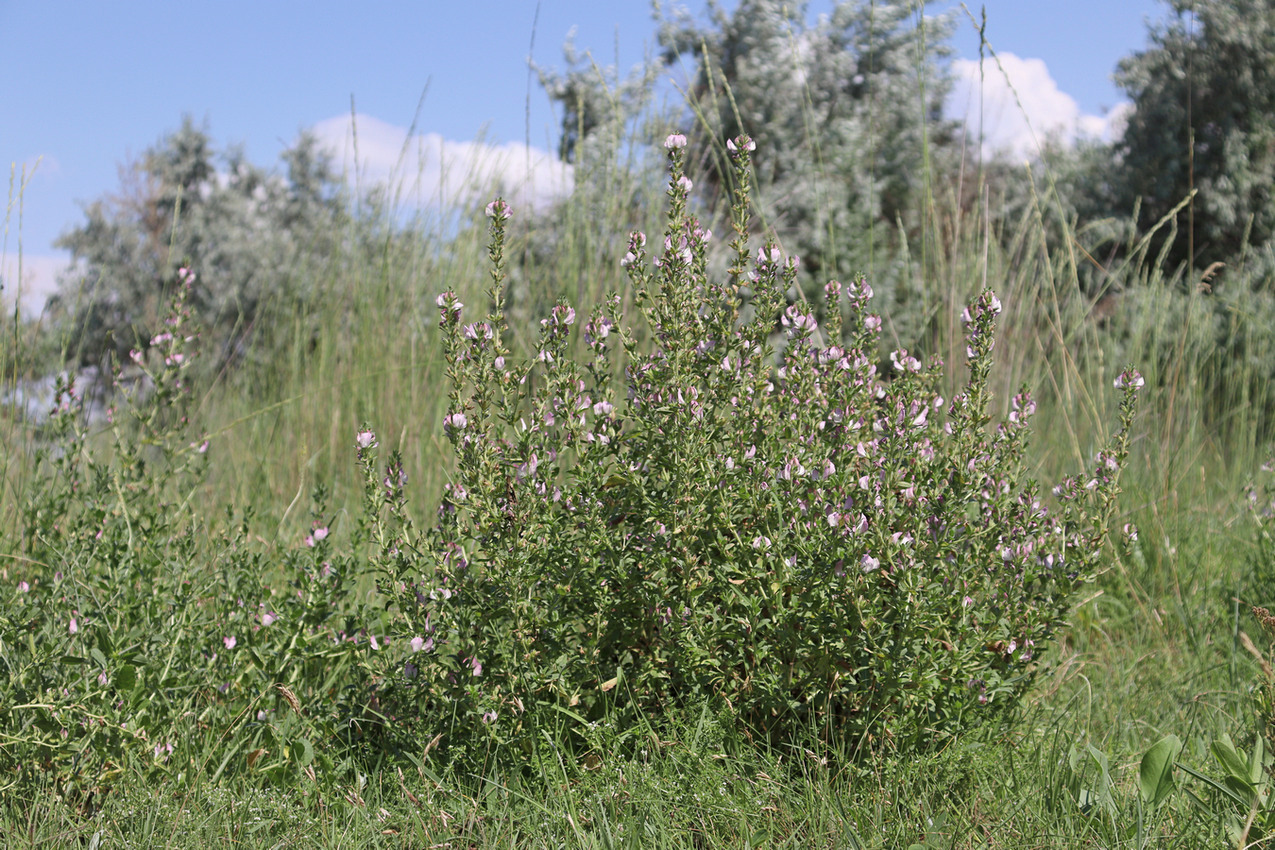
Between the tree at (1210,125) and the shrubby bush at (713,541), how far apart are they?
31.6 feet

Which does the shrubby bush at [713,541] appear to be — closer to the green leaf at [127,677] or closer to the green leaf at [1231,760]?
the green leaf at [1231,760]

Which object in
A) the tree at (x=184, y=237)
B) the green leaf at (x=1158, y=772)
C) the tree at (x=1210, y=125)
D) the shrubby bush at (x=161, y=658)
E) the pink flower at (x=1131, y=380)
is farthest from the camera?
the tree at (x=184, y=237)

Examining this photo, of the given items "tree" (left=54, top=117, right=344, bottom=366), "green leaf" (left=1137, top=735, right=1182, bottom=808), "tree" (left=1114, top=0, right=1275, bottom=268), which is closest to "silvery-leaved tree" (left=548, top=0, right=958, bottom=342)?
"tree" (left=1114, top=0, right=1275, bottom=268)

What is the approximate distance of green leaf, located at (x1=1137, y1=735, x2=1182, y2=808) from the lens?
183 cm

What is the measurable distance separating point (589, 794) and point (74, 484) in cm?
183

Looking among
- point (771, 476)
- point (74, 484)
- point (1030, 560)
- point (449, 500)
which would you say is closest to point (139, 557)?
point (74, 484)

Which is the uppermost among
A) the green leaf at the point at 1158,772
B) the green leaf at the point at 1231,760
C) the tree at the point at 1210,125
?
the tree at the point at 1210,125

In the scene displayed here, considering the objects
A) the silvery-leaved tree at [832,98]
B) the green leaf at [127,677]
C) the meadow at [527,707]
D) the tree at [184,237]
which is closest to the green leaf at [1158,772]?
the meadow at [527,707]

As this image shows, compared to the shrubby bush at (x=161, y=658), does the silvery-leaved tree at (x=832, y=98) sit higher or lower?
higher

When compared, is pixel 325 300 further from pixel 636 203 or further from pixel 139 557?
pixel 139 557

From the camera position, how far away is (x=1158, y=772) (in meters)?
1.84

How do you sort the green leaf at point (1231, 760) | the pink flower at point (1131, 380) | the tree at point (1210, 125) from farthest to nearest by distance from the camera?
1. the tree at point (1210, 125)
2. the pink flower at point (1131, 380)
3. the green leaf at point (1231, 760)

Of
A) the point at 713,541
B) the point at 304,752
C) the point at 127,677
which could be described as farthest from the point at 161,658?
the point at 713,541

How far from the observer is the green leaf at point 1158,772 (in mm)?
1825
